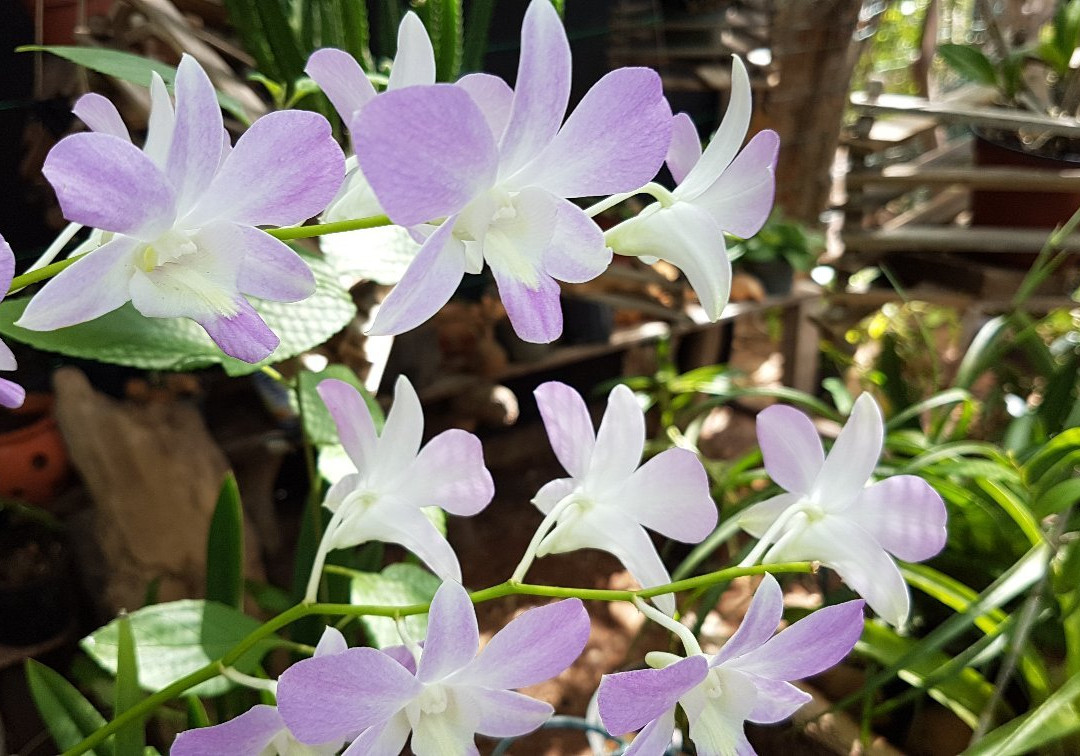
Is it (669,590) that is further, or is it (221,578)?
(221,578)

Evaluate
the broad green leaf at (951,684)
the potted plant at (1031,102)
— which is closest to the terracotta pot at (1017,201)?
the potted plant at (1031,102)

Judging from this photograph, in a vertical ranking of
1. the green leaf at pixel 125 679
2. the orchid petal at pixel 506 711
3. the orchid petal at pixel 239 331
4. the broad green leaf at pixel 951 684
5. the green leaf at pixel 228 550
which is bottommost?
the broad green leaf at pixel 951 684

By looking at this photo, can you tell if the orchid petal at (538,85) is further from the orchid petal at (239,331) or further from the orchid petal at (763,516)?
the orchid petal at (763,516)

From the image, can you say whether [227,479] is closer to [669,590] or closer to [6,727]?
[669,590]

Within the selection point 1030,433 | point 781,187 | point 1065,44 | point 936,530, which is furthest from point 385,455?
point 781,187

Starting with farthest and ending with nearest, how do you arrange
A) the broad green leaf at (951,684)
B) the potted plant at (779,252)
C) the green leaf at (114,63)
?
the potted plant at (779,252) < the broad green leaf at (951,684) < the green leaf at (114,63)

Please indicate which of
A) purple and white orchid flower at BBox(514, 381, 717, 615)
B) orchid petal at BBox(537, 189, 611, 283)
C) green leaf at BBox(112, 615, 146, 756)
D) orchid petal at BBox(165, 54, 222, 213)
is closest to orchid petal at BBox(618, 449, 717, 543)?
purple and white orchid flower at BBox(514, 381, 717, 615)
